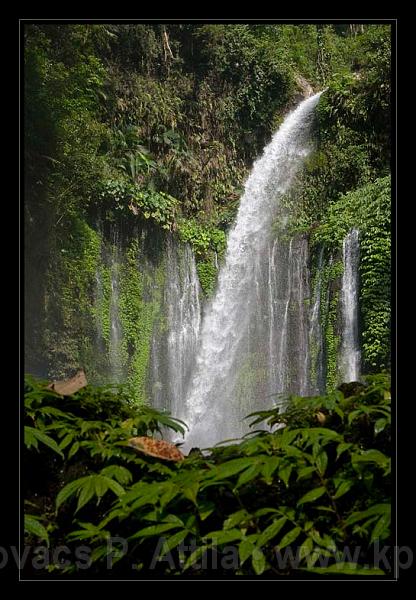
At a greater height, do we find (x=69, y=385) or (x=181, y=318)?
(x=181, y=318)

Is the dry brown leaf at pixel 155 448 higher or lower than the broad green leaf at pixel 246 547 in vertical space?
higher

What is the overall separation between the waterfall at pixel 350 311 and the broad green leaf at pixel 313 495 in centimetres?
919

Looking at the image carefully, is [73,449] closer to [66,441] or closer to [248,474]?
[66,441]

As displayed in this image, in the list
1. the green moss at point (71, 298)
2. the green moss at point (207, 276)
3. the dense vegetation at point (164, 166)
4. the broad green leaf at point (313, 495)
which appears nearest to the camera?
the broad green leaf at point (313, 495)

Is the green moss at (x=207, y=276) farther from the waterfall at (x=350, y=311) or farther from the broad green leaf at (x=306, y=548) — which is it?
the broad green leaf at (x=306, y=548)

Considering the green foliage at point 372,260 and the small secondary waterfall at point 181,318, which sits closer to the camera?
the green foliage at point 372,260

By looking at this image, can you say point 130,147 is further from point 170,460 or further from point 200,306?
point 170,460

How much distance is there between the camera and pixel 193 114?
14461mm

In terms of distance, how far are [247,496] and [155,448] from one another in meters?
0.22

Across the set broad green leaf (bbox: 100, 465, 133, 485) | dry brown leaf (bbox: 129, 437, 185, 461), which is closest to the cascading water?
dry brown leaf (bbox: 129, 437, 185, 461)

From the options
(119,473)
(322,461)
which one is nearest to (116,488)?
(119,473)

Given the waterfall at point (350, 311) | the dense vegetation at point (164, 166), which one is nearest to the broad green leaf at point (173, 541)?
the dense vegetation at point (164, 166)

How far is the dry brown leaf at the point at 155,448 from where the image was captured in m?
1.22

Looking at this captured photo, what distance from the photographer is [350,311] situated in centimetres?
1041
